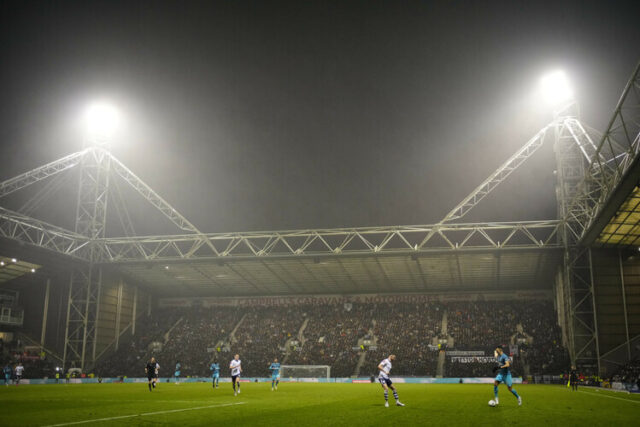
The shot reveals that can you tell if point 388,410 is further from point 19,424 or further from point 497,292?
point 497,292

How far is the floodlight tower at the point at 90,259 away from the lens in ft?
171

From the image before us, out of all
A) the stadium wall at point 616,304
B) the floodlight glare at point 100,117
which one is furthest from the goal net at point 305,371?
the floodlight glare at point 100,117

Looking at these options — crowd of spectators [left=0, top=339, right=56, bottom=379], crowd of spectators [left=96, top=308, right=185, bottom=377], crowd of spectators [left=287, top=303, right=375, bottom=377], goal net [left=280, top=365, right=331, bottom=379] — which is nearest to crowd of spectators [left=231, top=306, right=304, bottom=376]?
crowd of spectators [left=287, top=303, right=375, bottom=377]

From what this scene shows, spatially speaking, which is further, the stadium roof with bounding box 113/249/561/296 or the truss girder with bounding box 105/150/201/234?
the truss girder with bounding box 105/150/201/234

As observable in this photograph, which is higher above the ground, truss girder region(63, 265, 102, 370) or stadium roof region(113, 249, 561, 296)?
stadium roof region(113, 249, 561, 296)

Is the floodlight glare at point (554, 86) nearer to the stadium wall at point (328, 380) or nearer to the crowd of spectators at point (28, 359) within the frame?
the stadium wall at point (328, 380)

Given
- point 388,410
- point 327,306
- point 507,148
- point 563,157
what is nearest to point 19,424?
point 388,410

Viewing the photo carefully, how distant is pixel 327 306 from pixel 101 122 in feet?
104

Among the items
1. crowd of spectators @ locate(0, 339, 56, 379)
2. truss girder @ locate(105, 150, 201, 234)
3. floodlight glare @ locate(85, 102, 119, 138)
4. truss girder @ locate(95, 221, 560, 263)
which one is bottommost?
crowd of spectators @ locate(0, 339, 56, 379)

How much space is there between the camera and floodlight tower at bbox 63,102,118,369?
52188mm

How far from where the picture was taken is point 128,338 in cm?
6084

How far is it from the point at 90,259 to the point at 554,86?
146 ft

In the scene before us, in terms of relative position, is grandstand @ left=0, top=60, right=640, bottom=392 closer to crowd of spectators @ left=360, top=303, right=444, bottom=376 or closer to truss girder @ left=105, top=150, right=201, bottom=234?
crowd of spectators @ left=360, top=303, right=444, bottom=376

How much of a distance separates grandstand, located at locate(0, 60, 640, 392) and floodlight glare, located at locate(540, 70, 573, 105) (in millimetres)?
4037
